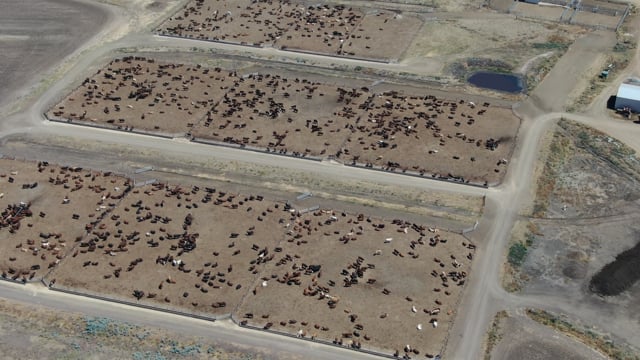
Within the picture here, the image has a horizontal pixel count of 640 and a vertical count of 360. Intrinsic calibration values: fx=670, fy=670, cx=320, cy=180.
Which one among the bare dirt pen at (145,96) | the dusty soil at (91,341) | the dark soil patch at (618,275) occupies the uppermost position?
the dark soil patch at (618,275)

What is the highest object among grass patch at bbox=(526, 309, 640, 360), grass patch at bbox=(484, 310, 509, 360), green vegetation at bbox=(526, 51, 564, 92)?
green vegetation at bbox=(526, 51, 564, 92)

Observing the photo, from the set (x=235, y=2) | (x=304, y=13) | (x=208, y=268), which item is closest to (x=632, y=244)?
(x=208, y=268)

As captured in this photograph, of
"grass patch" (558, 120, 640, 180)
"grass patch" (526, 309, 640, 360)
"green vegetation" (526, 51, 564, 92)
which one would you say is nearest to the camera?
"grass patch" (526, 309, 640, 360)

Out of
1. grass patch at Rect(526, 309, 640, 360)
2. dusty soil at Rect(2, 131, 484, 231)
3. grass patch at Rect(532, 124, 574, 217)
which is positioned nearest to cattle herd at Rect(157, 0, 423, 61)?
grass patch at Rect(532, 124, 574, 217)

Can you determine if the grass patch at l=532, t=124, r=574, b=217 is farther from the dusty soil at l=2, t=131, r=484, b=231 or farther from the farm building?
the farm building

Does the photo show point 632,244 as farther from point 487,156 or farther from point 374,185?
point 374,185

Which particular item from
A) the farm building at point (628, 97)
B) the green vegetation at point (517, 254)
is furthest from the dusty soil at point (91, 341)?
the farm building at point (628, 97)

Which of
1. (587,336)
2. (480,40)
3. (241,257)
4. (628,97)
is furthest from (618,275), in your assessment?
(480,40)

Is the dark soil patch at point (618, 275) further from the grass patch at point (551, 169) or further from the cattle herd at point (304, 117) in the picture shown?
the cattle herd at point (304, 117)
